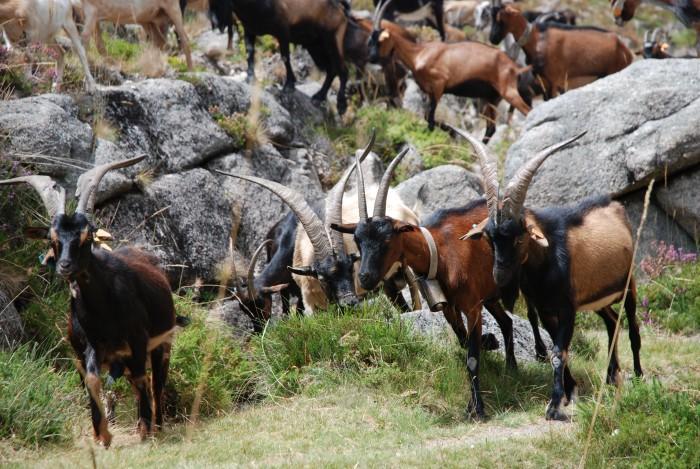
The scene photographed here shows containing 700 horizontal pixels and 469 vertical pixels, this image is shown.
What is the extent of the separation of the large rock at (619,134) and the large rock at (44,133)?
542cm

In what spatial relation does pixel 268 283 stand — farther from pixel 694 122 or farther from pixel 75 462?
pixel 694 122

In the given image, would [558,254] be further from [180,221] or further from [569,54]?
[569,54]

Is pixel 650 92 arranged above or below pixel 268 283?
above

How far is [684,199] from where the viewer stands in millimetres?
11953

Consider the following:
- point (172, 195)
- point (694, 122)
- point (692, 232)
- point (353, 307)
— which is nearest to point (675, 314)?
point (692, 232)

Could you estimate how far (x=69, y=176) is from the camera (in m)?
10.5

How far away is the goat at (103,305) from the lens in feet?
21.8

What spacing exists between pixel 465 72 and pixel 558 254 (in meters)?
8.74

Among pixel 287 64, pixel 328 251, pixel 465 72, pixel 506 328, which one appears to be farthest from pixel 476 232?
pixel 465 72

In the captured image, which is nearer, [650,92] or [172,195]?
[172,195]

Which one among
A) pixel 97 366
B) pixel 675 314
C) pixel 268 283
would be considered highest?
pixel 97 366

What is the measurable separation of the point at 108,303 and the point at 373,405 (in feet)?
7.86

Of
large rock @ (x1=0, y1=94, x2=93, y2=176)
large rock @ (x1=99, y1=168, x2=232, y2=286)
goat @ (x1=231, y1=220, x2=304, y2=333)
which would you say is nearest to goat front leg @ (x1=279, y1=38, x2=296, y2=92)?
large rock @ (x1=99, y1=168, x2=232, y2=286)

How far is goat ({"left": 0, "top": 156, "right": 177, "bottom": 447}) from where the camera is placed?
665 cm
